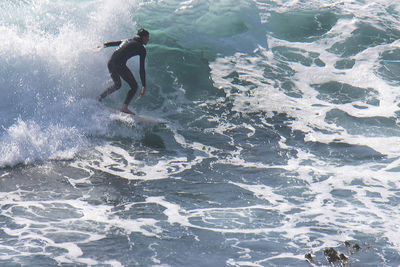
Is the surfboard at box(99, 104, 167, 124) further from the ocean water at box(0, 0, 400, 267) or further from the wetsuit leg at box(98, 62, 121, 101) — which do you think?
the wetsuit leg at box(98, 62, 121, 101)

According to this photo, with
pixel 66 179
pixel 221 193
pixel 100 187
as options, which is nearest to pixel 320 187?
pixel 221 193

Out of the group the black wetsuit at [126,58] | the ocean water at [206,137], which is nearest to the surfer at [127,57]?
the black wetsuit at [126,58]

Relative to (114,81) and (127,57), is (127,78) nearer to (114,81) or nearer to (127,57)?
(114,81)

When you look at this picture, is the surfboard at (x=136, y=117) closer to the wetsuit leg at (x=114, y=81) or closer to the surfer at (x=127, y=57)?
the surfer at (x=127, y=57)

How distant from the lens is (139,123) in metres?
9.98

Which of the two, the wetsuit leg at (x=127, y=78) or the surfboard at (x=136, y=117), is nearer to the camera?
the surfboard at (x=136, y=117)

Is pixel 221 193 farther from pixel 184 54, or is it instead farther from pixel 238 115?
pixel 184 54

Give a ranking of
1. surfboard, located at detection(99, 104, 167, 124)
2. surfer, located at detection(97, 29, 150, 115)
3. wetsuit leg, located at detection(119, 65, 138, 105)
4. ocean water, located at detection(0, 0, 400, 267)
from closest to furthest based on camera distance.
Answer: ocean water, located at detection(0, 0, 400, 267) → surfer, located at detection(97, 29, 150, 115) → surfboard, located at detection(99, 104, 167, 124) → wetsuit leg, located at detection(119, 65, 138, 105)

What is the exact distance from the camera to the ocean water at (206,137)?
5.73 meters

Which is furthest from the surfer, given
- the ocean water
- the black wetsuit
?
the ocean water

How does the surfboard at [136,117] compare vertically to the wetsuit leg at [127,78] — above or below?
below

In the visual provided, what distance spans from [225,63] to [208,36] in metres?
1.51

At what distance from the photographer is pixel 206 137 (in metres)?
9.84

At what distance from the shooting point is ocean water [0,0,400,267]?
5.73 m
